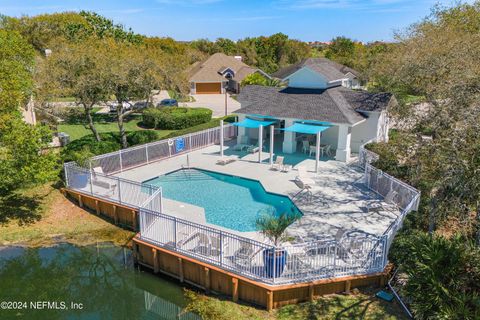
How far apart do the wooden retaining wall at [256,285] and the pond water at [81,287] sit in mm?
947

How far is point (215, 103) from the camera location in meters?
53.3

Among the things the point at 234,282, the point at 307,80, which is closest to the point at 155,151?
the point at 307,80

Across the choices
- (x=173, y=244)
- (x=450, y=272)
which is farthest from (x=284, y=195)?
(x=450, y=272)

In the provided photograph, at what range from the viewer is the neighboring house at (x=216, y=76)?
198ft

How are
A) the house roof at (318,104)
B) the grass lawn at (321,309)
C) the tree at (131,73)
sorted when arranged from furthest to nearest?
the house roof at (318,104), the tree at (131,73), the grass lawn at (321,309)

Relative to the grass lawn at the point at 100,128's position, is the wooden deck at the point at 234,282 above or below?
below

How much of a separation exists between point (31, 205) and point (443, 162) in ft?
59.7

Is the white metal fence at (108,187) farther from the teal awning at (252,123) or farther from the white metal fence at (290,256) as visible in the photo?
the teal awning at (252,123)

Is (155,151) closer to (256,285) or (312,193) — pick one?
(312,193)

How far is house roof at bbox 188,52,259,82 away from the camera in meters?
60.5

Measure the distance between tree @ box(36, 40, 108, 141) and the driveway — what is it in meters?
20.4

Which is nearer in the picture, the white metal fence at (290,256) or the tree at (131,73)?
the white metal fence at (290,256)

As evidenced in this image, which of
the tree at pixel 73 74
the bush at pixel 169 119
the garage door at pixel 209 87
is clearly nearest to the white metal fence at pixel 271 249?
the tree at pixel 73 74

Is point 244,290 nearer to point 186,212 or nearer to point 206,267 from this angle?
point 206,267
